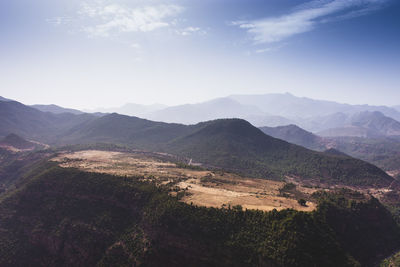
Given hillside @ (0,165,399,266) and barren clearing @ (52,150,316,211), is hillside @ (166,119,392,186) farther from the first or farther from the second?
hillside @ (0,165,399,266)

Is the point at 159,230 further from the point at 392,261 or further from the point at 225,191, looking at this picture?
the point at 392,261

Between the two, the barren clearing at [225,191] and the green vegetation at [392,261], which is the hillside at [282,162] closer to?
the barren clearing at [225,191]

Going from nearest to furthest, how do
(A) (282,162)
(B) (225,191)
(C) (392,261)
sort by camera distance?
(C) (392,261)
(B) (225,191)
(A) (282,162)

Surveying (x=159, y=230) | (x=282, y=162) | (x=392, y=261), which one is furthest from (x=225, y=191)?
(x=282, y=162)

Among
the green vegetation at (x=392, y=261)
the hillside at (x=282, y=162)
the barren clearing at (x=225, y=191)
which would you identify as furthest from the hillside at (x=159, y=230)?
the hillside at (x=282, y=162)

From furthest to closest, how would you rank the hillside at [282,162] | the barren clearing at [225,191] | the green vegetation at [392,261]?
1. the hillside at [282,162]
2. the barren clearing at [225,191]
3. the green vegetation at [392,261]

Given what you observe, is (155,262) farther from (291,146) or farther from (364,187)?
(291,146)

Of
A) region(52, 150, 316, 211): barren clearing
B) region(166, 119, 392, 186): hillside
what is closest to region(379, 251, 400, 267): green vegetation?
region(52, 150, 316, 211): barren clearing

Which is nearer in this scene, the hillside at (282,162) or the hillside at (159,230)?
the hillside at (159,230)
